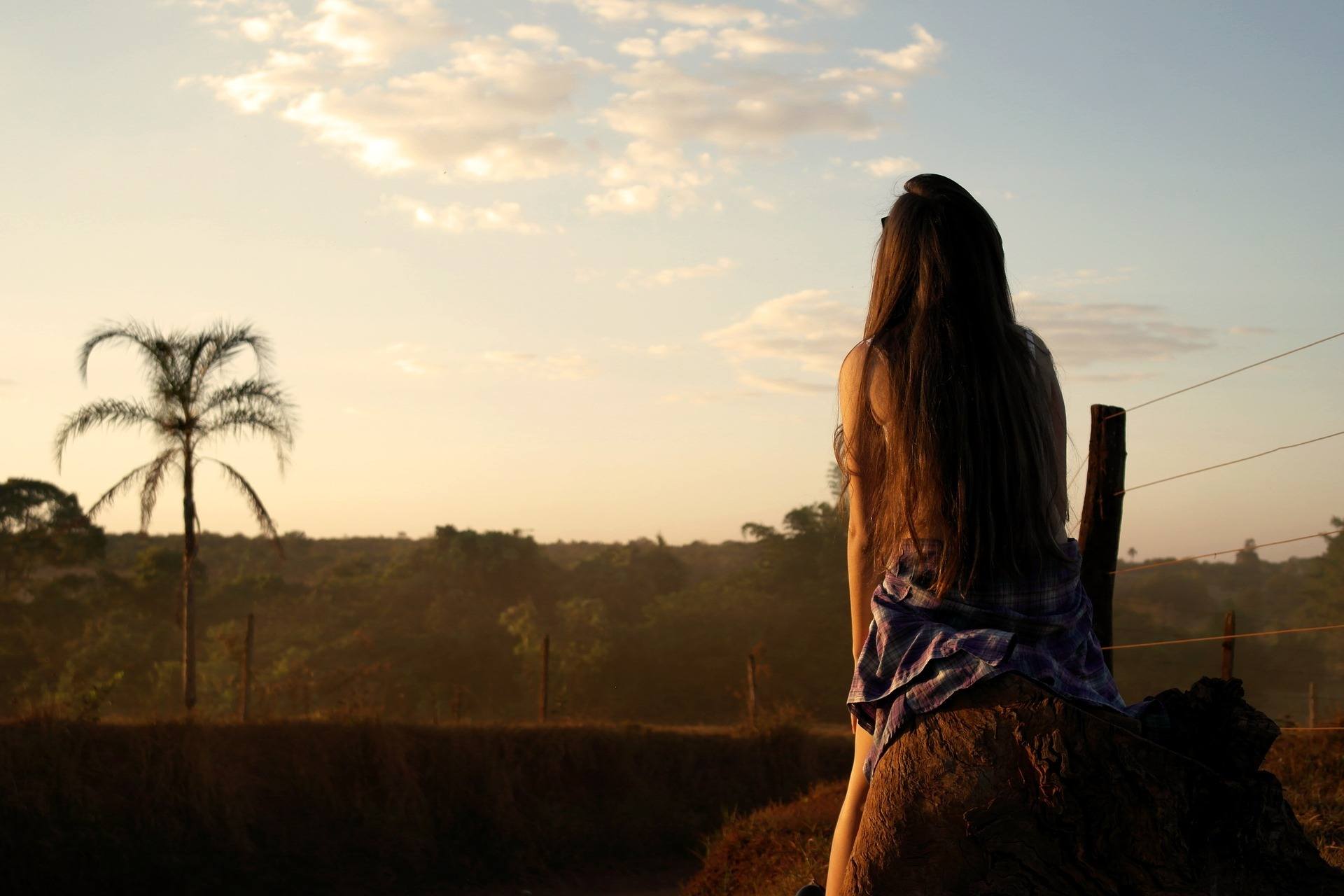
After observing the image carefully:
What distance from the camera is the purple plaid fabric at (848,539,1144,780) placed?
2.10 metres

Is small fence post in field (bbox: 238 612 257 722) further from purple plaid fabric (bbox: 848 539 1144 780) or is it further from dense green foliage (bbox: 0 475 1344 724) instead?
purple plaid fabric (bbox: 848 539 1144 780)

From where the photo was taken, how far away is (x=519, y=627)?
116ft

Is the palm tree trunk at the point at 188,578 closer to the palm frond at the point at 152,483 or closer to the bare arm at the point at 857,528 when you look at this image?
the palm frond at the point at 152,483

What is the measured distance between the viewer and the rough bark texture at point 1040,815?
206 centimetres

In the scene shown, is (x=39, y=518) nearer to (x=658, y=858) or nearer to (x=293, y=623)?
(x=293, y=623)

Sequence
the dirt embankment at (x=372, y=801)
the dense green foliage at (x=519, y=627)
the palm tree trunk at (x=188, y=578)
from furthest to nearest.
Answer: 1. the dense green foliage at (x=519, y=627)
2. the palm tree trunk at (x=188, y=578)
3. the dirt embankment at (x=372, y=801)

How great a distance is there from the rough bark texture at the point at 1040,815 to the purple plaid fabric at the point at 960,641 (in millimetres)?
45

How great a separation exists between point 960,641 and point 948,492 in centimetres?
29

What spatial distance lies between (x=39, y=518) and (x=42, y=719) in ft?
42.6

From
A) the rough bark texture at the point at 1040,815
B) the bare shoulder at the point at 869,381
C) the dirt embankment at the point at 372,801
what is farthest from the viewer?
the dirt embankment at the point at 372,801

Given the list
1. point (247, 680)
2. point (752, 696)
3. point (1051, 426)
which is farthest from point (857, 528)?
point (752, 696)

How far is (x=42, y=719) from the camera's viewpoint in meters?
13.5

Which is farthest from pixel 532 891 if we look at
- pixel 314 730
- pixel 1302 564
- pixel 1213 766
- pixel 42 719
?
pixel 1302 564

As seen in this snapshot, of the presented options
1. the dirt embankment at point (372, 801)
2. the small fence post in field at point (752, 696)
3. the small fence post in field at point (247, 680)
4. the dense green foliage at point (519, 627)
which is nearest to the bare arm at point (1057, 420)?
the dirt embankment at point (372, 801)
